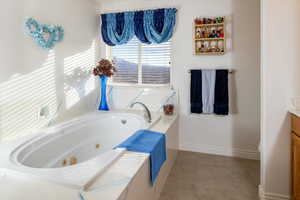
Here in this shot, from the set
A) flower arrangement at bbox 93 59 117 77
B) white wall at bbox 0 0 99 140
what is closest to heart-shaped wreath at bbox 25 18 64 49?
white wall at bbox 0 0 99 140

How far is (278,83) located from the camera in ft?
5.59

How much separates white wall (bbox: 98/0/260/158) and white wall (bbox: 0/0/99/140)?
3.17ft

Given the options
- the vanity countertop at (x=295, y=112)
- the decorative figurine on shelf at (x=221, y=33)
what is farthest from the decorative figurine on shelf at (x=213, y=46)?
the vanity countertop at (x=295, y=112)

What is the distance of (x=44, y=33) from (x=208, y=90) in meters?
2.23

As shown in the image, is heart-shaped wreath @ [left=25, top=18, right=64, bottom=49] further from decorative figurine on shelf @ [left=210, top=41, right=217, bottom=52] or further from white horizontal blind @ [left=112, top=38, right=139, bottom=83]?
decorative figurine on shelf @ [left=210, top=41, right=217, bottom=52]

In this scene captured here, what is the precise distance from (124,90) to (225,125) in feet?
5.60

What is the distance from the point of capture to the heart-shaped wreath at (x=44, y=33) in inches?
80.7

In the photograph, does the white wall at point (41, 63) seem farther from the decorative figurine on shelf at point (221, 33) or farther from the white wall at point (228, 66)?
the decorative figurine on shelf at point (221, 33)

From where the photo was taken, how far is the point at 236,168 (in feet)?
8.17

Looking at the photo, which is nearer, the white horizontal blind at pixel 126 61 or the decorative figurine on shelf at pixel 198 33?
the decorative figurine on shelf at pixel 198 33

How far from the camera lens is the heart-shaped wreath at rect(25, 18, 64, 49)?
2049 millimetres

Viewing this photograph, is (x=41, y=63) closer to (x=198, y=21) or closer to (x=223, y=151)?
(x=198, y=21)

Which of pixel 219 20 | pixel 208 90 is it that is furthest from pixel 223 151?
pixel 219 20

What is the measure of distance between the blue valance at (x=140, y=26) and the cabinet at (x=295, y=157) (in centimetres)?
202
